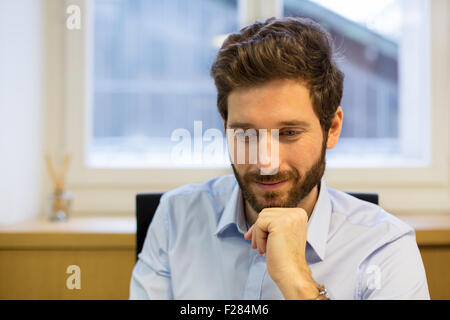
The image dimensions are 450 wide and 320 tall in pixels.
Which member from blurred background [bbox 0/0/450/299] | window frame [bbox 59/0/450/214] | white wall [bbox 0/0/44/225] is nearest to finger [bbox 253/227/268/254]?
blurred background [bbox 0/0/450/299]

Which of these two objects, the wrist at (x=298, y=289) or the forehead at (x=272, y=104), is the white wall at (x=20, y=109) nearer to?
the forehead at (x=272, y=104)

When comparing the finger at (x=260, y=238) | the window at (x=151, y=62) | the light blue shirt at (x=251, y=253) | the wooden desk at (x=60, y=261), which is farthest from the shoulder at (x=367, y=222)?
the window at (x=151, y=62)

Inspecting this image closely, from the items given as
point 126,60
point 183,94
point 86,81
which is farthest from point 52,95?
point 183,94

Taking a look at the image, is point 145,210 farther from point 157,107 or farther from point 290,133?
point 157,107

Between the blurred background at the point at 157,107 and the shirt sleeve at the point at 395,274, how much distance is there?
7.5 inches

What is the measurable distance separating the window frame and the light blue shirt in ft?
1.29

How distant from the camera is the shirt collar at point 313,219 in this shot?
23.2 inches

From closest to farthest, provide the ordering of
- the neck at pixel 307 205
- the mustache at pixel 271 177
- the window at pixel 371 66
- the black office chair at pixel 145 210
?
the mustache at pixel 271 177 < the neck at pixel 307 205 < the black office chair at pixel 145 210 < the window at pixel 371 66

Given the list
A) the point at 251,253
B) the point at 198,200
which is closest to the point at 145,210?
the point at 198,200

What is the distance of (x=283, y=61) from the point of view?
20.4 inches

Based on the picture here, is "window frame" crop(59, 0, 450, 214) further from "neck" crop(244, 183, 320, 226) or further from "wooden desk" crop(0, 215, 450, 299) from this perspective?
"neck" crop(244, 183, 320, 226)

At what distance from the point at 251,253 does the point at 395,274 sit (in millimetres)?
210

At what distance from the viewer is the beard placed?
0.52 m
